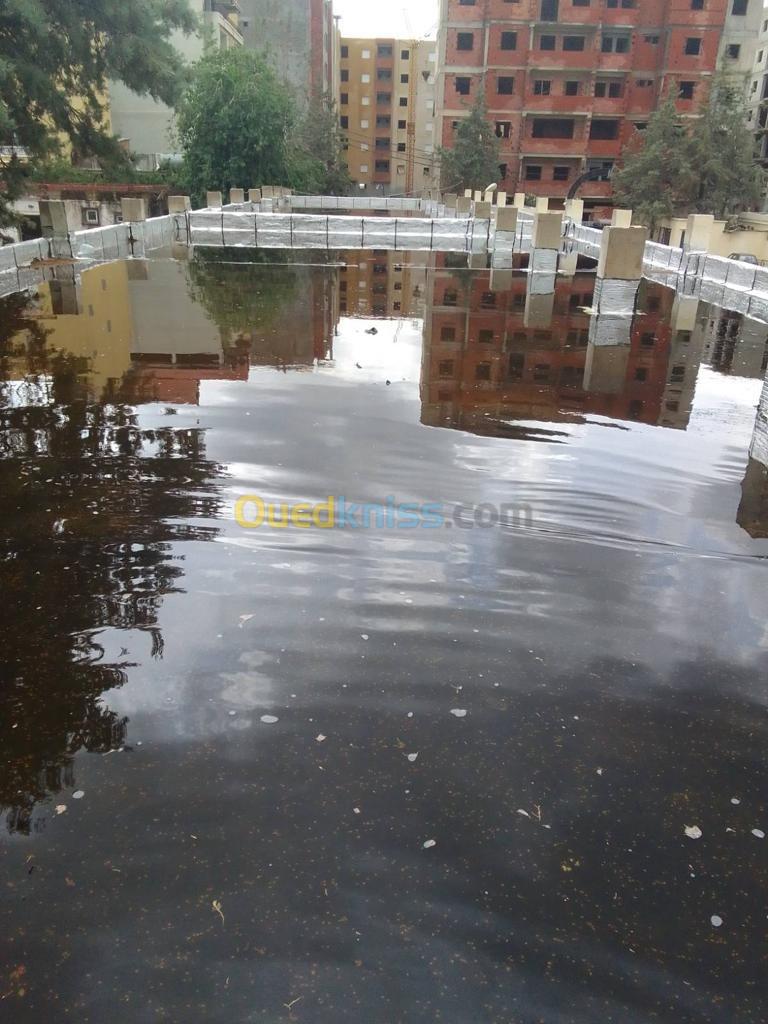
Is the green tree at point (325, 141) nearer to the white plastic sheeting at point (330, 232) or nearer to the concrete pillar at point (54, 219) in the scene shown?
the white plastic sheeting at point (330, 232)

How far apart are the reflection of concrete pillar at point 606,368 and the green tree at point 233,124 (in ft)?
119

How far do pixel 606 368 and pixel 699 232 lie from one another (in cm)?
1097

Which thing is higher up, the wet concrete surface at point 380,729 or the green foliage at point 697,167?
the green foliage at point 697,167

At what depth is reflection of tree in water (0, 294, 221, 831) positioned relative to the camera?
3.91 m

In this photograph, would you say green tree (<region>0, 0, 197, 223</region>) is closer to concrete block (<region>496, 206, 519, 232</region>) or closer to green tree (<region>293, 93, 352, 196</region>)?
concrete block (<region>496, 206, 519, 232</region>)

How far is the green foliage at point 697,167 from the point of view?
4222cm

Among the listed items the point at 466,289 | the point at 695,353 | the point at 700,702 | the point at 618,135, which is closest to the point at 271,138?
the point at 618,135

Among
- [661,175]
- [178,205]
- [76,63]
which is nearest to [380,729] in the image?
[76,63]

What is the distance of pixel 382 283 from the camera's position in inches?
770

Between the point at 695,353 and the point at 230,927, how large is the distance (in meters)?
11.8

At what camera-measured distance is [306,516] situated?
20.8 ft

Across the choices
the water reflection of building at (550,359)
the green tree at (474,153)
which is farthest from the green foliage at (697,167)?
the water reflection of building at (550,359)

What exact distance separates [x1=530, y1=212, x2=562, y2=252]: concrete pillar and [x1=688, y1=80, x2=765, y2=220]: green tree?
26.8 metres

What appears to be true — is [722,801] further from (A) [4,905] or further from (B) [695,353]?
(B) [695,353]
